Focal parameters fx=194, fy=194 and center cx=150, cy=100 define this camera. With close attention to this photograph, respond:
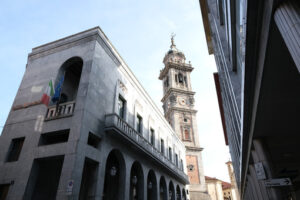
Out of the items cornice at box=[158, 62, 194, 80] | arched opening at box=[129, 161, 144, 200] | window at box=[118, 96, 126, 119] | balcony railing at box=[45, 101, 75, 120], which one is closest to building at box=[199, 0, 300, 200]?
balcony railing at box=[45, 101, 75, 120]

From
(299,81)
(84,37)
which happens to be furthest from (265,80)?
(84,37)

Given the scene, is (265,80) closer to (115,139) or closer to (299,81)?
(299,81)

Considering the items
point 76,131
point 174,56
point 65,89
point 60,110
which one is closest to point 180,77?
point 174,56

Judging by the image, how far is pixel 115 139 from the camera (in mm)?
12281

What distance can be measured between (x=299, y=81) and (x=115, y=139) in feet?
34.0

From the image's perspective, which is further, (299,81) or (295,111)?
(295,111)

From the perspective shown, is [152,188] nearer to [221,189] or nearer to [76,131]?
[76,131]

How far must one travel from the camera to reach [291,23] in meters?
2.00

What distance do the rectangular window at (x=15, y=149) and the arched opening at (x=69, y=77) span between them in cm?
330

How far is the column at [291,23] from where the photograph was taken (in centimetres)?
195

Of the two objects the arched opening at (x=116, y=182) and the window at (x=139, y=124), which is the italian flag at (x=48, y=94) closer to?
the arched opening at (x=116, y=182)

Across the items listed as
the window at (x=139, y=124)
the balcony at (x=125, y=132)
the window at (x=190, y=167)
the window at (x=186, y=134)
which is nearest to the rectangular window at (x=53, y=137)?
the balcony at (x=125, y=132)

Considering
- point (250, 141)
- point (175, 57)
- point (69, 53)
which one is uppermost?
point (175, 57)

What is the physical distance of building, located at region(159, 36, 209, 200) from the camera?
35312 mm
